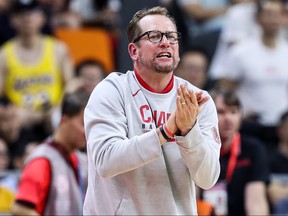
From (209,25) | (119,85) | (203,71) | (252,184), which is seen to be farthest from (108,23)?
(119,85)

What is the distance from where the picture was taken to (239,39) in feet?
34.9

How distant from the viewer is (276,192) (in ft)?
26.3

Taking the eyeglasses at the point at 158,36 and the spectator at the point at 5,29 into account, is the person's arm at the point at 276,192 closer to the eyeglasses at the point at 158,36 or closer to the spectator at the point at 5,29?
the eyeglasses at the point at 158,36

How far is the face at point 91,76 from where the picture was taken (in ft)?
32.3

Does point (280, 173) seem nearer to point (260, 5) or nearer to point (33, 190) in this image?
point (260, 5)

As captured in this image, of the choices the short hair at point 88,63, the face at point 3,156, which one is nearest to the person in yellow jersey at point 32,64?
the short hair at point 88,63

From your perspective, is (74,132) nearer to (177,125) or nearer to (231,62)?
(177,125)

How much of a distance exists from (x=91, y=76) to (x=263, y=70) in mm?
1903

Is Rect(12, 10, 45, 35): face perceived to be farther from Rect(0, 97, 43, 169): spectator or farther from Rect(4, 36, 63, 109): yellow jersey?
Rect(0, 97, 43, 169): spectator

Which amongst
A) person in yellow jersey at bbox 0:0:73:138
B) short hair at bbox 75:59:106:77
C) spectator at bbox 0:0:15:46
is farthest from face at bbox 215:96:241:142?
spectator at bbox 0:0:15:46

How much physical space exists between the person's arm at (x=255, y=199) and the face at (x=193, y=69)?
297cm

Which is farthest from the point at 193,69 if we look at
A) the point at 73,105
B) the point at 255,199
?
the point at 73,105

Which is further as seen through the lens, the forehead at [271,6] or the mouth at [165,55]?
the forehead at [271,6]

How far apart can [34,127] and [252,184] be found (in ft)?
10.5
